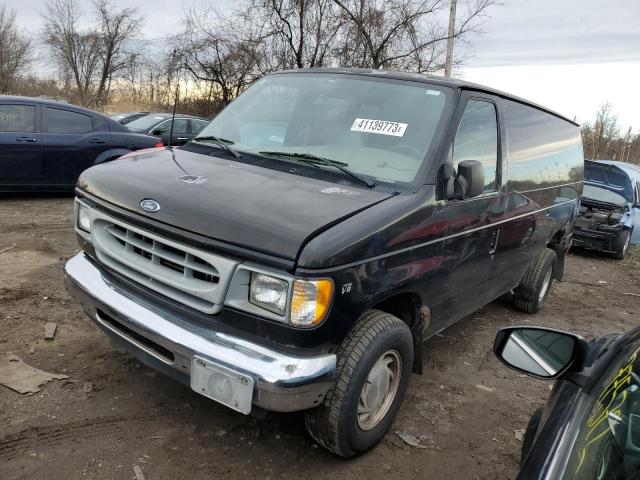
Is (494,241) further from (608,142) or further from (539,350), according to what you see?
(608,142)

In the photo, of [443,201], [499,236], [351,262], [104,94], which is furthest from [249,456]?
[104,94]

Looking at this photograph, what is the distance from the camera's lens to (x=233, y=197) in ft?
8.87

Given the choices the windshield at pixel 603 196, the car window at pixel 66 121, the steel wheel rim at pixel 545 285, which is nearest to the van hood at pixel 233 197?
the steel wheel rim at pixel 545 285

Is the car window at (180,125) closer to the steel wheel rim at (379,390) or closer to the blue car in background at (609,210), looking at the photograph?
the blue car in background at (609,210)

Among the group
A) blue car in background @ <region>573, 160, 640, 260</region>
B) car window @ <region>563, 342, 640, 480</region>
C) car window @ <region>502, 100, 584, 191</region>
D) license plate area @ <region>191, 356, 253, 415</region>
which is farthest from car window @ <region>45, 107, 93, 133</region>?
blue car in background @ <region>573, 160, 640, 260</region>

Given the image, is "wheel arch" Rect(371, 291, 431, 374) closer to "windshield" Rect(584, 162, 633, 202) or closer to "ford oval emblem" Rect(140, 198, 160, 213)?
"ford oval emblem" Rect(140, 198, 160, 213)

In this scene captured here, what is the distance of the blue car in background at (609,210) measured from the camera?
9.89 metres

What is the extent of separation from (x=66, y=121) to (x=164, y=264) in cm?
677

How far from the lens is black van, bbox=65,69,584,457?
241cm

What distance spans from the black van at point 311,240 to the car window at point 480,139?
2 cm

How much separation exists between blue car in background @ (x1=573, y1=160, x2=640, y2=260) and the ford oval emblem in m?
9.39

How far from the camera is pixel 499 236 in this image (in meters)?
4.12

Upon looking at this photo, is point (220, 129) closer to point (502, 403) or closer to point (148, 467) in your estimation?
point (148, 467)

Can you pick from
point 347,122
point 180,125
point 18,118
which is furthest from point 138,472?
point 180,125
